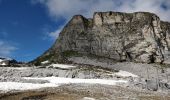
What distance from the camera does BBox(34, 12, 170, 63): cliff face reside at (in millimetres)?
145000

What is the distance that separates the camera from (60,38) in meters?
161

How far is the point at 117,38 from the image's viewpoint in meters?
151

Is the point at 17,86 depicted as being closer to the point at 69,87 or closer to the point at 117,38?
the point at 69,87

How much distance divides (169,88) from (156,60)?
8250cm

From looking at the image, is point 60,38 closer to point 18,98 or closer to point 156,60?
point 156,60

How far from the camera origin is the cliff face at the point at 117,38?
476 ft

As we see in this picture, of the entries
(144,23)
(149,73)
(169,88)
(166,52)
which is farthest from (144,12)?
(169,88)

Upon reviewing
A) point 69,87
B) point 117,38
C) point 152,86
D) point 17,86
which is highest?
point 117,38

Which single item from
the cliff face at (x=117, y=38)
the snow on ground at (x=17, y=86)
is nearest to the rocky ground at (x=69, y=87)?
the snow on ground at (x=17, y=86)

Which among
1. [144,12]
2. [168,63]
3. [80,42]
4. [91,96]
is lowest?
[91,96]

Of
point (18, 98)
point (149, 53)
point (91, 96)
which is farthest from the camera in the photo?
point (149, 53)

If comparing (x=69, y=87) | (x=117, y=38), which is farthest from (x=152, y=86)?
(x=117, y=38)

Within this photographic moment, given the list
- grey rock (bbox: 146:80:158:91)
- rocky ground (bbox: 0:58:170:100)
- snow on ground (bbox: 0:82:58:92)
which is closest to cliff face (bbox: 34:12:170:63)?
rocky ground (bbox: 0:58:170:100)

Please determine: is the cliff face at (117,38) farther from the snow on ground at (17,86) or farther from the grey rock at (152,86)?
the snow on ground at (17,86)
